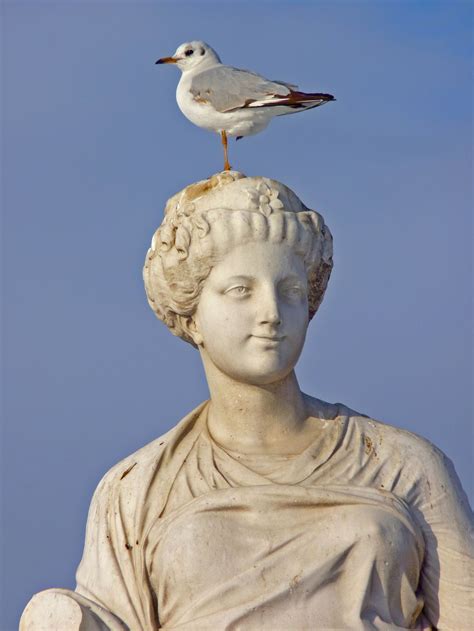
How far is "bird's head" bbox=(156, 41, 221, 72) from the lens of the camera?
40.9 ft

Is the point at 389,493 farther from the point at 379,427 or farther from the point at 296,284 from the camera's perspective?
the point at 296,284

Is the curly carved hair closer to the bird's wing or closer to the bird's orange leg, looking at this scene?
the bird's orange leg

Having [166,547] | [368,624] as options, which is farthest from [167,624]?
[368,624]

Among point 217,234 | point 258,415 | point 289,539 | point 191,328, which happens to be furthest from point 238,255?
point 289,539

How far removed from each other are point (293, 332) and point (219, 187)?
0.90 m

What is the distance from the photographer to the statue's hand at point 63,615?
10891 millimetres

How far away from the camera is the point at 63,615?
10914 millimetres

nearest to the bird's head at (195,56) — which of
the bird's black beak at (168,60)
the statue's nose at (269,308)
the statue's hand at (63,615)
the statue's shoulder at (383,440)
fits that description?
the bird's black beak at (168,60)

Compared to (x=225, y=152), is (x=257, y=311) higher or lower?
lower

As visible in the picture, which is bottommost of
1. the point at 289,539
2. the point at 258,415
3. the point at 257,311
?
the point at 289,539

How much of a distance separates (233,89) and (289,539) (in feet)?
8.87

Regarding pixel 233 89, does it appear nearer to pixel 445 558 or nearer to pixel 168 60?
pixel 168 60

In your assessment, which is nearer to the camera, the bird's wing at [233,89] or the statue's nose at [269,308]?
the statue's nose at [269,308]

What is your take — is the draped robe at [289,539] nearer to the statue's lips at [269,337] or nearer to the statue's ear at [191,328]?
the statue's ear at [191,328]
